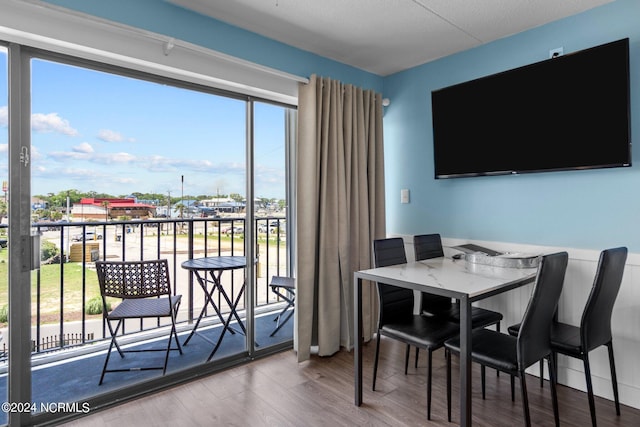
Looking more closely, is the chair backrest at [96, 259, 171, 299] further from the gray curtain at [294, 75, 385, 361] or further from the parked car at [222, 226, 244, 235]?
the parked car at [222, 226, 244, 235]

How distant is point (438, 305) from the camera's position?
2.71 metres

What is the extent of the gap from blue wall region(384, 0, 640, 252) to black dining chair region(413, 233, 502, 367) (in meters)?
0.32

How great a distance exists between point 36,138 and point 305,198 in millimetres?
1728

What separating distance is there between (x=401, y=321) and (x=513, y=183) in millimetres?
1347

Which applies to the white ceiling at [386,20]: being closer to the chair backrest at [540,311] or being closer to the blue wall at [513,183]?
the blue wall at [513,183]

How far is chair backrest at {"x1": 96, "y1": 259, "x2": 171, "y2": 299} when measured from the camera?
2.51 metres

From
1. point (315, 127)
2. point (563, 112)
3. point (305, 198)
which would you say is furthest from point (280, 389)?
point (563, 112)

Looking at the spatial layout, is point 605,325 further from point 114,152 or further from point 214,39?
point 114,152

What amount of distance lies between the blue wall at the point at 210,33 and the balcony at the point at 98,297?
1.36m

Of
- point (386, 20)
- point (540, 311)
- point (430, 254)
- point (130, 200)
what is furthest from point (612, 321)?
point (130, 200)

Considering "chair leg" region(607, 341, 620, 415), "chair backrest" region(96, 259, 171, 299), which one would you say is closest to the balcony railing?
"chair backrest" region(96, 259, 171, 299)

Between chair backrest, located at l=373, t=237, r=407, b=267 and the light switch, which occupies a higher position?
the light switch

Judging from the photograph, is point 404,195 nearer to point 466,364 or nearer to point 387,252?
point 387,252

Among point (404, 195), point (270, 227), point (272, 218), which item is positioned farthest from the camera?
point (270, 227)
